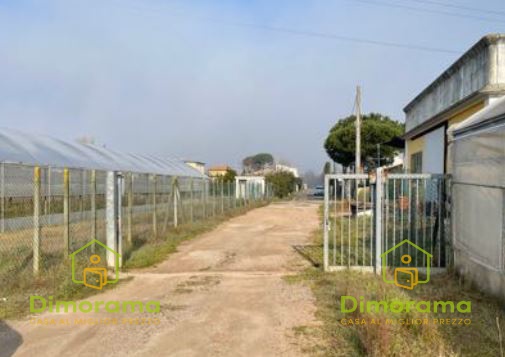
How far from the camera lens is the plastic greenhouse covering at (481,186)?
21.2ft

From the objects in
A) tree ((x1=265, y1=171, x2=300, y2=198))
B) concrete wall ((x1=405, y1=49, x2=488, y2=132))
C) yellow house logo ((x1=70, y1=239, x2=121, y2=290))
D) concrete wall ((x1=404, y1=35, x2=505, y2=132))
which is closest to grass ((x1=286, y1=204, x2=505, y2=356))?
yellow house logo ((x1=70, y1=239, x2=121, y2=290))

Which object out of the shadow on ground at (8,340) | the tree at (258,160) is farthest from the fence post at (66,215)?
the tree at (258,160)

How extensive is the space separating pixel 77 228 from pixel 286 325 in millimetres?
6037

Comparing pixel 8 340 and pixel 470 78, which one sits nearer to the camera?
pixel 8 340

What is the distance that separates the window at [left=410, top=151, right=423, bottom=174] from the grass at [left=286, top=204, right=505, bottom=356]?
1325 centimetres

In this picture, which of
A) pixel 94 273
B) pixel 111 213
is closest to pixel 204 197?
pixel 111 213

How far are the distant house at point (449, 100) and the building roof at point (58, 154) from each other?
46.3ft

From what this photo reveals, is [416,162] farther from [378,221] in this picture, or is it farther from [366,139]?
[366,139]

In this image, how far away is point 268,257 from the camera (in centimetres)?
1129

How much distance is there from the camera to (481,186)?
7.17m

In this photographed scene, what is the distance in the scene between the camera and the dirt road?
514 cm

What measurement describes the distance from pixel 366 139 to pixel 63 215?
40.6 metres

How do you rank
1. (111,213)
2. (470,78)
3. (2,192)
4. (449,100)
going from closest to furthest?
(111,213), (2,192), (470,78), (449,100)

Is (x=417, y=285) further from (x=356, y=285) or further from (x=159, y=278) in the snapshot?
(x=159, y=278)
